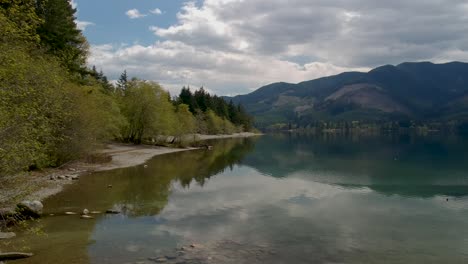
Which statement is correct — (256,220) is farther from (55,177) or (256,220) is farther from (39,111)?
(55,177)

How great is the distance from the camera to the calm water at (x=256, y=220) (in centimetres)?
2288

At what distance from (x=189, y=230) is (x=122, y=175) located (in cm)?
2730

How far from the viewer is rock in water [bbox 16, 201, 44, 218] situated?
27719 millimetres

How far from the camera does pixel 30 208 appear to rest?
27.9 m

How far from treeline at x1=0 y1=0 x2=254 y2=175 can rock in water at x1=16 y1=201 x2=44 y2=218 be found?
3672mm

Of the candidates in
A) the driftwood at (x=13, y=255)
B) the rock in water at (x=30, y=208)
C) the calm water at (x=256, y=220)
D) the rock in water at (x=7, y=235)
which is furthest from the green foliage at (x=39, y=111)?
the calm water at (x=256, y=220)

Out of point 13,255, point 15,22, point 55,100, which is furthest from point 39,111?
point 13,255

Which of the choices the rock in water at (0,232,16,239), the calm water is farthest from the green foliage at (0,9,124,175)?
the calm water

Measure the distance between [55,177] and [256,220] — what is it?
26279 mm

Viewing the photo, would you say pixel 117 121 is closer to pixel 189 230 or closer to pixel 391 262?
pixel 189 230

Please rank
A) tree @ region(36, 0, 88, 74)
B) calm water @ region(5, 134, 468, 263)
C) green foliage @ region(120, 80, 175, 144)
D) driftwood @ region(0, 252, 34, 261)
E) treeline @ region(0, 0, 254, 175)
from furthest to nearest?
green foliage @ region(120, 80, 175, 144)
tree @ region(36, 0, 88, 74)
calm water @ region(5, 134, 468, 263)
driftwood @ region(0, 252, 34, 261)
treeline @ region(0, 0, 254, 175)

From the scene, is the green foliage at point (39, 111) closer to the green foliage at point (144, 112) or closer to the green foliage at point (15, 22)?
the green foliage at point (15, 22)

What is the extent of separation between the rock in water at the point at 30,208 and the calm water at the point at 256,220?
786mm

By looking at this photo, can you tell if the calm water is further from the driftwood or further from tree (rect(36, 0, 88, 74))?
tree (rect(36, 0, 88, 74))
